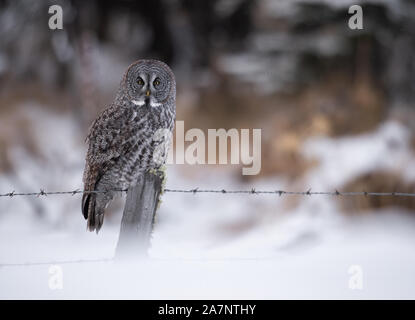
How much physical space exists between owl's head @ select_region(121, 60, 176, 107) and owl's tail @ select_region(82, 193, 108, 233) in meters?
0.72

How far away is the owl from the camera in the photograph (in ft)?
11.9

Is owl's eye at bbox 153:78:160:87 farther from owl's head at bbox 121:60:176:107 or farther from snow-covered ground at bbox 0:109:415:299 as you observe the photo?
snow-covered ground at bbox 0:109:415:299

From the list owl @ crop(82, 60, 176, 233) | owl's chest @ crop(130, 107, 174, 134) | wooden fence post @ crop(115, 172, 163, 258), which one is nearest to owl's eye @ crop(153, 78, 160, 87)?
A: owl @ crop(82, 60, 176, 233)

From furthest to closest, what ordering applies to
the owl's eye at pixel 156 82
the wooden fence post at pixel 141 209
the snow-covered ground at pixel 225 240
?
the owl's eye at pixel 156 82
the snow-covered ground at pixel 225 240
the wooden fence post at pixel 141 209

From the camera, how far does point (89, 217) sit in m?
3.72

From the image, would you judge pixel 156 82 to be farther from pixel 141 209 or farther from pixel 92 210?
pixel 141 209

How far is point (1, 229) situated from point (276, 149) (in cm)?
418

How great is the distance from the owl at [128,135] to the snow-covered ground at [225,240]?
556mm

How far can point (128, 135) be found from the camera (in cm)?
361

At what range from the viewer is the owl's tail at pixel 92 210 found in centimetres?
371

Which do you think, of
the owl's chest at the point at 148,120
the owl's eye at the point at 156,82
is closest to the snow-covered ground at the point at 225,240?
the owl's chest at the point at 148,120

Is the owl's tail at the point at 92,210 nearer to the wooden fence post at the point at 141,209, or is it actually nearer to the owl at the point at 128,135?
the owl at the point at 128,135

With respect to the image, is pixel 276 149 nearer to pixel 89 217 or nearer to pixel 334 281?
pixel 334 281

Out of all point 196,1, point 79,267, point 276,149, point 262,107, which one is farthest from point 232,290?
point 196,1
